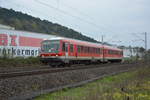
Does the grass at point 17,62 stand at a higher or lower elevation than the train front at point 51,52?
lower

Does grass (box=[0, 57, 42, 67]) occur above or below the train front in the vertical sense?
below

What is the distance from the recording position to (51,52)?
23.3 metres

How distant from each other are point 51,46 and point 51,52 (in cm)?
66

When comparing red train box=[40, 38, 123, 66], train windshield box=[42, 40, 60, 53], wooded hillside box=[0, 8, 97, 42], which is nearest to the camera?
red train box=[40, 38, 123, 66]

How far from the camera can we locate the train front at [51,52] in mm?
22756

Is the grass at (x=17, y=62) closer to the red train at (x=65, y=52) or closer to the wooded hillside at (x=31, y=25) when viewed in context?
the red train at (x=65, y=52)

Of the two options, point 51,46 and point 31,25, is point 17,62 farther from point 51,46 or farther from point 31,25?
point 31,25

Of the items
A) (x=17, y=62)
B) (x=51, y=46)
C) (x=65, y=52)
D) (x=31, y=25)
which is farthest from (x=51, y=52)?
(x=31, y=25)

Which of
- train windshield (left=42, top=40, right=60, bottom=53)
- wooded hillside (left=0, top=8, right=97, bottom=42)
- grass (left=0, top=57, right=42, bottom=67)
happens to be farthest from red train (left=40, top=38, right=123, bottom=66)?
wooded hillside (left=0, top=8, right=97, bottom=42)

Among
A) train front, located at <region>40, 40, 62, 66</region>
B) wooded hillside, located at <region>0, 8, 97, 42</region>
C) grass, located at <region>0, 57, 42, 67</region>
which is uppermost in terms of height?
wooded hillside, located at <region>0, 8, 97, 42</region>

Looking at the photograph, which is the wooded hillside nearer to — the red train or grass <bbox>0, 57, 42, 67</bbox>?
grass <bbox>0, 57, 42, 67</bbox>

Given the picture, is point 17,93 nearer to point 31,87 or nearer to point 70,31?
point 31,87

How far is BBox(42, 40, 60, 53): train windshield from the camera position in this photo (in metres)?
23.3

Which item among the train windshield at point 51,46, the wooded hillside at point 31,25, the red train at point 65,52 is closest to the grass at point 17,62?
the red train at point 65,52
